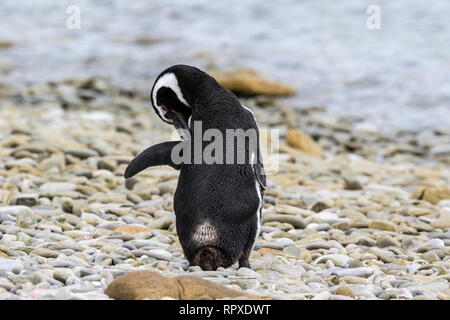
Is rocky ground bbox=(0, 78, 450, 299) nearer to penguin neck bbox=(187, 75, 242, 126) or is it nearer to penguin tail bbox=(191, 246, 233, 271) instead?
penguin tail bbox=(191, 246, 233, 271)

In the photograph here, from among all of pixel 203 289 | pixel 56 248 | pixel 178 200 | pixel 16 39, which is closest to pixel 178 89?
pixel 178 200

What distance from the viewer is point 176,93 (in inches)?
191

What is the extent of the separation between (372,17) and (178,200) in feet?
49.8

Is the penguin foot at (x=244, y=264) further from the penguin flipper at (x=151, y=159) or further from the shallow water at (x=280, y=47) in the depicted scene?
the shallow water at (x=280, y=47)

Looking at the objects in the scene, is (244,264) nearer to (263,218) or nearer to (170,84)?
(170,84)

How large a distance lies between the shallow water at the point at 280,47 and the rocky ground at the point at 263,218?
3273 mm

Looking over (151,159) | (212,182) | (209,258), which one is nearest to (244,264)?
(209,258)

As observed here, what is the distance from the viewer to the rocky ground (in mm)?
4285

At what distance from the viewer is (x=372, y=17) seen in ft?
62.5

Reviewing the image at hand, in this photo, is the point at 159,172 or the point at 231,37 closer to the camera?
the point at 159,172

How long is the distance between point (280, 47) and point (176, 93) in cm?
1233

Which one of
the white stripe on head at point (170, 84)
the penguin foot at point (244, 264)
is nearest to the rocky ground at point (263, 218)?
the penguin foot at point (244, 264)

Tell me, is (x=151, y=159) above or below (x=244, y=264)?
above

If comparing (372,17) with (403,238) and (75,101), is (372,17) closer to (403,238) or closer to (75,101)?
(75,101)
